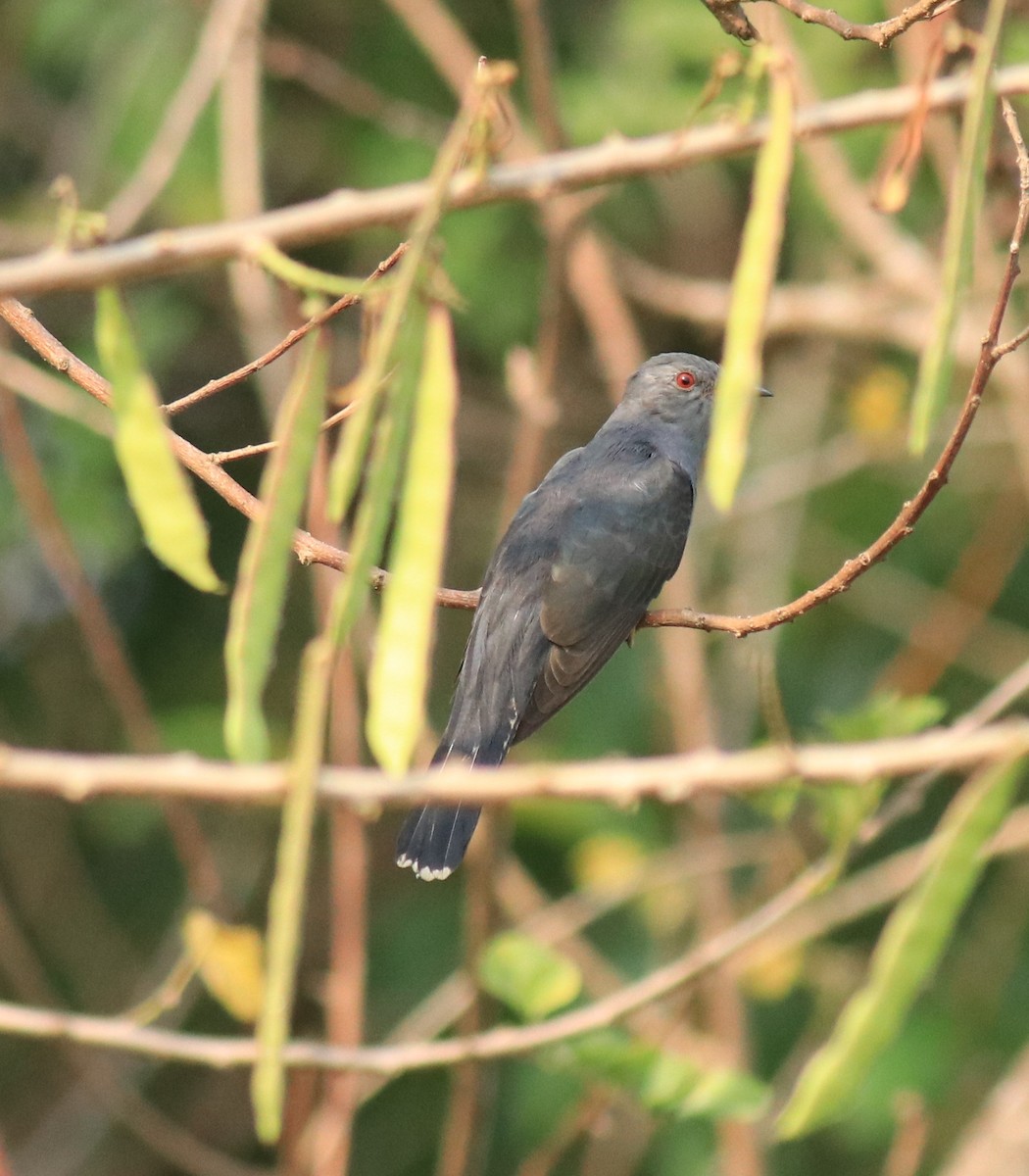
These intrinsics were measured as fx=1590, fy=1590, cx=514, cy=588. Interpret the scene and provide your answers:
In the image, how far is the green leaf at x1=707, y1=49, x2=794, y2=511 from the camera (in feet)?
5.41

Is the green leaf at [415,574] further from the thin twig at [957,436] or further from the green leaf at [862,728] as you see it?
the green leaf at [862,728]

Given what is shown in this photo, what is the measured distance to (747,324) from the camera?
169 cm

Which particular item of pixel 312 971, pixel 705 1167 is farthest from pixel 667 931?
pixel 312 971

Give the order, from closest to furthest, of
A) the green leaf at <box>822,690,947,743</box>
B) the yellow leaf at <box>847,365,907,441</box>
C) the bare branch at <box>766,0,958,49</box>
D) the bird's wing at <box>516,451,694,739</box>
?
the bare branch at <box>766,0,958,49</box>
the green leaf at <box>822,690,947,743</box>
the bird's wing at <box>516,451,694,739</box>
the yellow leaf at <box>847,365,907,441</box>

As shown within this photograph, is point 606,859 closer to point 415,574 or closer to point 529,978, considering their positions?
point 529,978

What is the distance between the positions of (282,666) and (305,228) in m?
6.49

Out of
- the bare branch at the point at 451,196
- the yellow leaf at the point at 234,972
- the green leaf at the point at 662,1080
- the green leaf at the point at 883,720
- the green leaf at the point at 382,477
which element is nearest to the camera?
the green leaf at the point at 382,477

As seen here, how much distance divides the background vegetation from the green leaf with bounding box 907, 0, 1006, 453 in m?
3.85

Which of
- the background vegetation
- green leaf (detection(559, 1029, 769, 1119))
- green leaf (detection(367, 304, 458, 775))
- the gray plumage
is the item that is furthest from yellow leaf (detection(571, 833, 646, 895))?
green leaf (detection(367, 304, 458, 775))

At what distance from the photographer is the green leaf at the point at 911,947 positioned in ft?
5.26

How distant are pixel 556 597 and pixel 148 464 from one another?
3030 mm

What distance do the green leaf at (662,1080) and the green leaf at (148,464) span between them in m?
2.48

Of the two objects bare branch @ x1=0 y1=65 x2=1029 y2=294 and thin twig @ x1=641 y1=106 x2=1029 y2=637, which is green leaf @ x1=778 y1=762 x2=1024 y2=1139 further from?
thin twig @ x1=641 y1=106 x2=1029 y2=637

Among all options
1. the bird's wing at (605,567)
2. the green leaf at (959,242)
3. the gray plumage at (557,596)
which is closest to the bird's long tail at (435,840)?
the gray plumage at (557,596)
